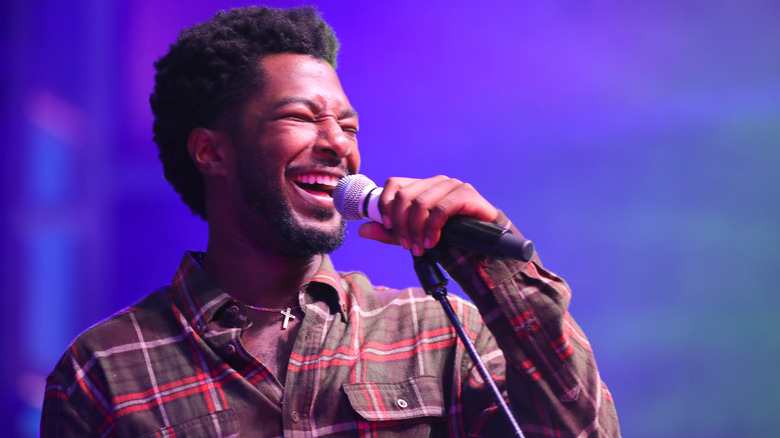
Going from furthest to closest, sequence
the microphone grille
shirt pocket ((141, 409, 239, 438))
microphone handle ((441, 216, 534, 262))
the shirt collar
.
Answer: the shirt collar
shirt pocket ((141, 409, 239, 438))
the microphone grille
microphone handle ((441, 216, 534, 262))

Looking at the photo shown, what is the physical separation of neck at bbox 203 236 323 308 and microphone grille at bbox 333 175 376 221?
1.62ft

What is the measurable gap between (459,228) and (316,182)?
0.71 m

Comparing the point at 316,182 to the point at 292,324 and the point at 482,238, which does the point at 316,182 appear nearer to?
the point at 292,324

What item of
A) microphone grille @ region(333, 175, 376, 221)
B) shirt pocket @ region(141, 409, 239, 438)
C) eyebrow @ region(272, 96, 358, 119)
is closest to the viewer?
microphone grille @ region(333, 175, 376, 221)

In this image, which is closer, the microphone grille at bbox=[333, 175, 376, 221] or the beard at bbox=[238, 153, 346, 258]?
the microphone grille at bbox=[333, 175, 376, 221]

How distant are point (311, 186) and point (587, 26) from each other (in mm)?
984

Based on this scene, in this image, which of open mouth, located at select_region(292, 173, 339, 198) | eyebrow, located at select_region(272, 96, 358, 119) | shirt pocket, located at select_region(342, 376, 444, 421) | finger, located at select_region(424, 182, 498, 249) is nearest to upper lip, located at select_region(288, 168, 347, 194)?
open mouth, located at select_region(292, 173, 339, 198)

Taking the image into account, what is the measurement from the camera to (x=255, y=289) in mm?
1661

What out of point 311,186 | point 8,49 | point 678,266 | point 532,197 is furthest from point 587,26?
point 8,49

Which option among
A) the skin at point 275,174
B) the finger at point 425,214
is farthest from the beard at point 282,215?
the finger at point 425,214

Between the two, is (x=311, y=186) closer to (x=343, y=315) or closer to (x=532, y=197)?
(x=343, y=315)

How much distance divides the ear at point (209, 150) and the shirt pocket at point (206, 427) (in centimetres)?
66

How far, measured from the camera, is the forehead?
1.70 metres

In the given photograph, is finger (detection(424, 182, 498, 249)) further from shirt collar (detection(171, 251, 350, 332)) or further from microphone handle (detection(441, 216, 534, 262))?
shirt collar (detection(171, 251, 350, 332))
